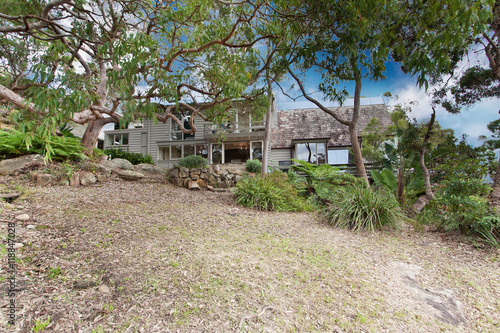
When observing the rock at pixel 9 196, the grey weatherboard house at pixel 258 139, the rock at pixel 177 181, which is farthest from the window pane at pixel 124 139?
the rock at pixel 9 196

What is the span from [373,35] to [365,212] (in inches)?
133

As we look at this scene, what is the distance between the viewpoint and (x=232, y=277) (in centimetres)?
254

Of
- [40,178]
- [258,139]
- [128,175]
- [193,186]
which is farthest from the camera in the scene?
[258,139]

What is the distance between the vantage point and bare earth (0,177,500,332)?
199 cm

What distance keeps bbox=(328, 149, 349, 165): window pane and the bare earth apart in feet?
Answer: 38.3

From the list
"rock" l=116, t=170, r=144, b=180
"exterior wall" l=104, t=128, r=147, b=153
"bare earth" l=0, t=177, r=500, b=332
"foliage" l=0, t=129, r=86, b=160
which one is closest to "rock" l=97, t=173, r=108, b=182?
"rock" l=116, t=170, r=144, b=180

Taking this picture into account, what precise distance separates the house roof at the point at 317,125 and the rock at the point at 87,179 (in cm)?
1142

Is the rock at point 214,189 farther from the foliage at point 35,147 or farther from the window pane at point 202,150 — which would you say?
the window pane at point 202,150

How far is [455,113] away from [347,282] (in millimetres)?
9011

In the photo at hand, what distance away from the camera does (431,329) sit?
2.12m

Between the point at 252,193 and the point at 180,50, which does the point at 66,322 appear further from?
the point at 252,193

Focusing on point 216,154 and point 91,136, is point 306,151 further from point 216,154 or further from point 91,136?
point 91,136

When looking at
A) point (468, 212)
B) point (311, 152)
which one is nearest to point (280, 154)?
point (311, 152)

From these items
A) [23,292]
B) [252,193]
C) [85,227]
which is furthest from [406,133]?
[23,292]
